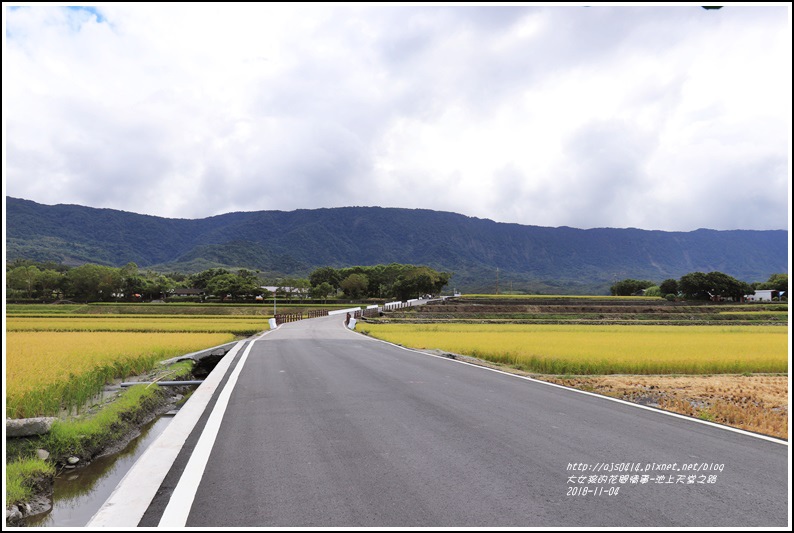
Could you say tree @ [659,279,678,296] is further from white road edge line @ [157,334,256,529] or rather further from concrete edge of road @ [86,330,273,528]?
concrete edge of road @ [86,330,273,528]

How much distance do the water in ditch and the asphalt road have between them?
1.21 m

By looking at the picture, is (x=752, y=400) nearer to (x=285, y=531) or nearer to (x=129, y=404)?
(x=285, y=531)

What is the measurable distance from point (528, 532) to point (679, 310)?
258 feet

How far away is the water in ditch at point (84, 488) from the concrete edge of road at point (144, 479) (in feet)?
1.37

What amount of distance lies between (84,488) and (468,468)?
16.7ft

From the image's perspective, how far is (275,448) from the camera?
6094mm

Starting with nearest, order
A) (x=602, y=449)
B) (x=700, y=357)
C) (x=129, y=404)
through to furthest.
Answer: (x=602, y=449) < (x=129, y=404) < (x=700, y=357)

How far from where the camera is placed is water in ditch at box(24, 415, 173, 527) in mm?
5301

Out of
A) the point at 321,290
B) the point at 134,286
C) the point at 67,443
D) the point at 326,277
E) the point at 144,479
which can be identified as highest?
the point at 326,277

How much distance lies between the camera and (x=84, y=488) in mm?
6379

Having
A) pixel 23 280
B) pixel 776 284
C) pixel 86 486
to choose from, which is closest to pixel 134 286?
pixel 23 280

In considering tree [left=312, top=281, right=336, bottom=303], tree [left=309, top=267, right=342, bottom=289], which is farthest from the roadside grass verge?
tree [left=309, top=267, right=342, bottom=289]

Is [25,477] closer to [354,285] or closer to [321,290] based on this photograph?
[321,290]

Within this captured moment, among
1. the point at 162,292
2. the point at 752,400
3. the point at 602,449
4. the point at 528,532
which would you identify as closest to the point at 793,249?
the point at 528,532
